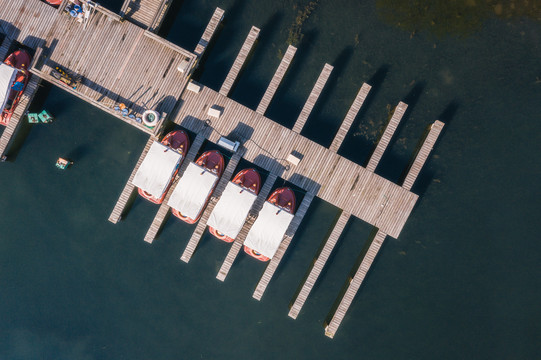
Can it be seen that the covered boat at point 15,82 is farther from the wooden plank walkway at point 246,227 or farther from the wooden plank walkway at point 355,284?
the wooden plank walkway at point 355,284

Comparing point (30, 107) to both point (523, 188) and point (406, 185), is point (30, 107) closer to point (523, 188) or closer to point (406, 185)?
point (406, 185)

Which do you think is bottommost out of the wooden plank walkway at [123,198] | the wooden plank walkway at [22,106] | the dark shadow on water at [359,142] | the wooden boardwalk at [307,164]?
the wooden plank walkway at [123,198]

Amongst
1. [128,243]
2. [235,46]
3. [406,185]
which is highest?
[235,46]

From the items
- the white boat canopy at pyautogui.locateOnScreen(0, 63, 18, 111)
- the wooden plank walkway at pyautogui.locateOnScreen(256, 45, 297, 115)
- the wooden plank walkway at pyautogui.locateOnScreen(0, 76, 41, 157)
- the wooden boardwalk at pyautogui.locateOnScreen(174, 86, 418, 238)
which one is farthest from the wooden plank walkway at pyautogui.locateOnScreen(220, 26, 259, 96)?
the white boat canopy at pyautogui.locateOnScreen(0, 63, 18, 111)

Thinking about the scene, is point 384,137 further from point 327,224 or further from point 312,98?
point 327,224

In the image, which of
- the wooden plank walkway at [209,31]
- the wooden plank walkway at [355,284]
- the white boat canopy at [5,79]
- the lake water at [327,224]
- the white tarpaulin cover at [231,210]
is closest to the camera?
the white boat canopy at [5,79]

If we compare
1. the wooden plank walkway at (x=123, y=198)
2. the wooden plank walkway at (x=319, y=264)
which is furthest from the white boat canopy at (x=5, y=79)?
the wooden plank walkway at (x=319, y=264)

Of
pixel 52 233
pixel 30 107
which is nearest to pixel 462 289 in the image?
pixel 52 233
